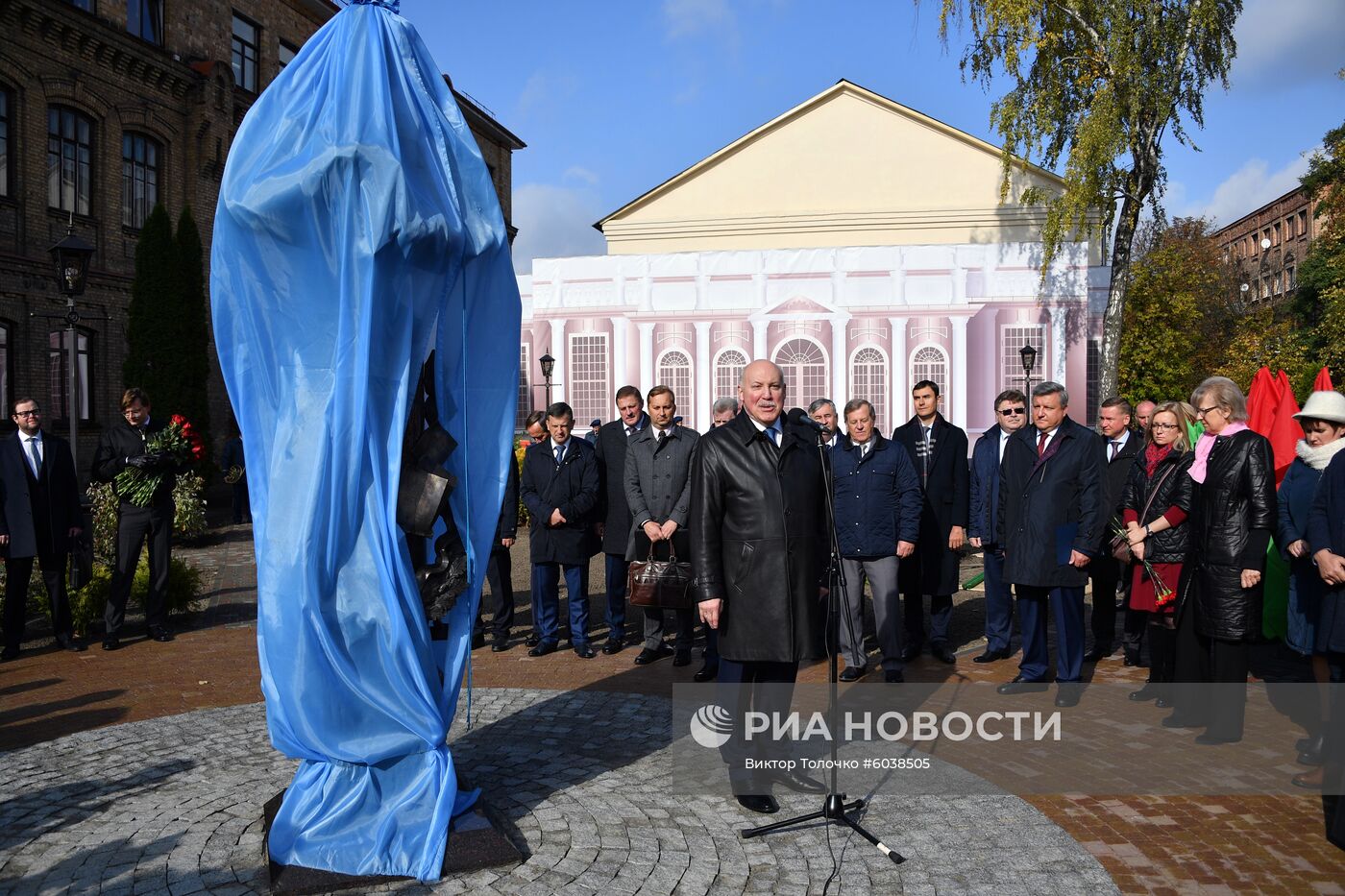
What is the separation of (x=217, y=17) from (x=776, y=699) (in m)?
28.2

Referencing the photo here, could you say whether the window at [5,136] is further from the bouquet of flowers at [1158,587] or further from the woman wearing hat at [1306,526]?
the woman wearing hat at [1306,526]

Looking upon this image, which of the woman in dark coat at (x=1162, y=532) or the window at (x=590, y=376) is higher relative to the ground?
the window at (x=590, y=376)

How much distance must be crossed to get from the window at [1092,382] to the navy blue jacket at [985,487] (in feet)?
58.4

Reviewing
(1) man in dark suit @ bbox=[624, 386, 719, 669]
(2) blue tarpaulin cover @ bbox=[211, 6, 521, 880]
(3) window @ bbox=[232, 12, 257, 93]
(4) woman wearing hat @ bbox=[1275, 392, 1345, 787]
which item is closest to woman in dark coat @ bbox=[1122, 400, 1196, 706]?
(4) woman wearing hat @ bbox=[1275, 392, 1345, 787]

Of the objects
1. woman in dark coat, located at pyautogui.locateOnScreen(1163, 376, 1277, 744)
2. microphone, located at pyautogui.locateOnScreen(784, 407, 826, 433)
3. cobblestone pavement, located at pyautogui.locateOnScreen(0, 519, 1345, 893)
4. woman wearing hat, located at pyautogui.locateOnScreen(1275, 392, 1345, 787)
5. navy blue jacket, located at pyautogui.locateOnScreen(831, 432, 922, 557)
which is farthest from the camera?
navy blue jacket, located at pyautogui.locateOnScreen(831, 432, 922, 557)

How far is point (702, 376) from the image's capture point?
2630cm

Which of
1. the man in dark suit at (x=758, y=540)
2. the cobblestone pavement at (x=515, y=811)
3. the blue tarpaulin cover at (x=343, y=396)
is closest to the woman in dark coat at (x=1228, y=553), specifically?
the cobblestone pavement at (x=515, y=811)

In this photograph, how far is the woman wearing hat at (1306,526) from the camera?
5.60m

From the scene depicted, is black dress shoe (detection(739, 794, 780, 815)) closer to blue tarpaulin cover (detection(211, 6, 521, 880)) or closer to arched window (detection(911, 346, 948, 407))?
blue tarpaulin cover (detection(211, 6, 521, 880))

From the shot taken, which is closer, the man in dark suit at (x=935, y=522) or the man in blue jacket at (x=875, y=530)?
the man in blue jacket at (x=875, y=530)

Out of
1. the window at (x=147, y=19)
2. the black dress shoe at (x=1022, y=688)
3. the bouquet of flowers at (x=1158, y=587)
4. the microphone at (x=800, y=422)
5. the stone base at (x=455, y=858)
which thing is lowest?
the black dress shoe at (x=1022, y=688)

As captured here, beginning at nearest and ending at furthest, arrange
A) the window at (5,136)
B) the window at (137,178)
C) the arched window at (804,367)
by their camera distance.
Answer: the window at (5,136) < the window at (137,178) < the arched window at (804,367)

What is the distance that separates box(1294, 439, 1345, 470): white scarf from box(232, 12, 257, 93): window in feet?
93.6

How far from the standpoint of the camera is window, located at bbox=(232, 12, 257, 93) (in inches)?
1112
